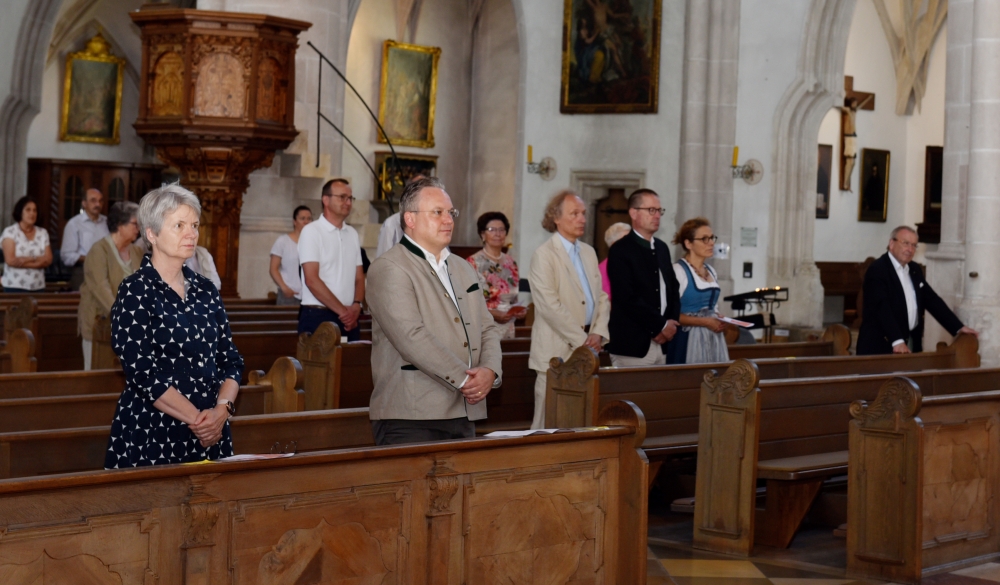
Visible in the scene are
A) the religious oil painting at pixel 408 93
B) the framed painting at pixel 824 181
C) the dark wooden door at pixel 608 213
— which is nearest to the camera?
the dark wooden door at pixel 608 213

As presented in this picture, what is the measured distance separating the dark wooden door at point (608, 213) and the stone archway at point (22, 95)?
21.9 ft

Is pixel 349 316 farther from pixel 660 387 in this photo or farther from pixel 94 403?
pixel 94 403

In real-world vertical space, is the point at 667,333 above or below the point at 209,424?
above

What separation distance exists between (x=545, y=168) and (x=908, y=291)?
7.54m

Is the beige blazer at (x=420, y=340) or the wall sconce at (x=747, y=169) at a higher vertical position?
the wall sconce at (x=747, y=169)

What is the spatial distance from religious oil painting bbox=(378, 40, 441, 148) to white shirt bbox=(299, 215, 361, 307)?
35.9 ft

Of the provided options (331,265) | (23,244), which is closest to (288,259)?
(23,244)

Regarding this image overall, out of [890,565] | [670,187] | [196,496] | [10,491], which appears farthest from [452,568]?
[670,187]

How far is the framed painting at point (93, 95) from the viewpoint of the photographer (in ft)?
56.4

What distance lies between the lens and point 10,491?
244 centimetres

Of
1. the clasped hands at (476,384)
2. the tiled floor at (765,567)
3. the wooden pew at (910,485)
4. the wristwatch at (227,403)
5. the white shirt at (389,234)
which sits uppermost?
the white shirt at (389,234)

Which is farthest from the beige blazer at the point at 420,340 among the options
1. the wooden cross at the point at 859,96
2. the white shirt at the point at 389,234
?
the wooden cross at the point at 859,96

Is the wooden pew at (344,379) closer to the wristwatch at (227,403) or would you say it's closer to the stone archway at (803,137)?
the wristwatch at (227,403)

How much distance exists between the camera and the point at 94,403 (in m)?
4.32
